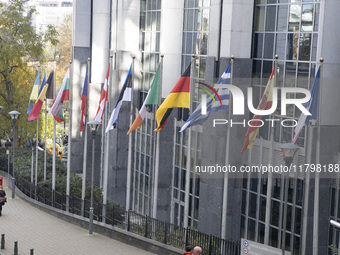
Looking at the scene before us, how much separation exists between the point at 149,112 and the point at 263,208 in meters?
11.7

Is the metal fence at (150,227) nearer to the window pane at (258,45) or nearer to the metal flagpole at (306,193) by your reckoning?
the metal flagpole at (306,193)

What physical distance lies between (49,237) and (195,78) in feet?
30.6

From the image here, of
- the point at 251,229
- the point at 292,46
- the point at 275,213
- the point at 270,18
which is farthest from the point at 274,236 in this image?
the point at 270,18

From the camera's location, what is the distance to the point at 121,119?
1422 inches

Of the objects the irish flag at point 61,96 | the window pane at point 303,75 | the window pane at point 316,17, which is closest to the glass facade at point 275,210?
the window pane at point 303,75

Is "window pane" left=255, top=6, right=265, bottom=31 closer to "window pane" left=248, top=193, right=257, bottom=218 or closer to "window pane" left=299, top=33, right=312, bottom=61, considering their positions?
"window pane" left=299, top=33, right=312, bottom=61

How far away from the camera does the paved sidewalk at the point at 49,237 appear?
903 inches

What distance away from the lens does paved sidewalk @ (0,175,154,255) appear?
22.9 metres

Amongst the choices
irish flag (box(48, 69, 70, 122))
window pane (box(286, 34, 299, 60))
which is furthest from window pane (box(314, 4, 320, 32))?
irish flag (box(48, 69, 70, 122))

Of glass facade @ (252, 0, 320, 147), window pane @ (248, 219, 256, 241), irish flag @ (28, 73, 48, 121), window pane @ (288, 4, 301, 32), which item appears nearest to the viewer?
glass facade @ (252, 0, 320, 147)

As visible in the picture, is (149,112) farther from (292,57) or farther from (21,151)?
(21,151)

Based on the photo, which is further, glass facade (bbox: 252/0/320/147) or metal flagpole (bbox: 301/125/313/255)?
glass facade (bbox: 252/0/320/147)

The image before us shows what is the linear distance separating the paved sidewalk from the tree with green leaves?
19.9 metres

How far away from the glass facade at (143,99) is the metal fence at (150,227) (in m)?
4.90
